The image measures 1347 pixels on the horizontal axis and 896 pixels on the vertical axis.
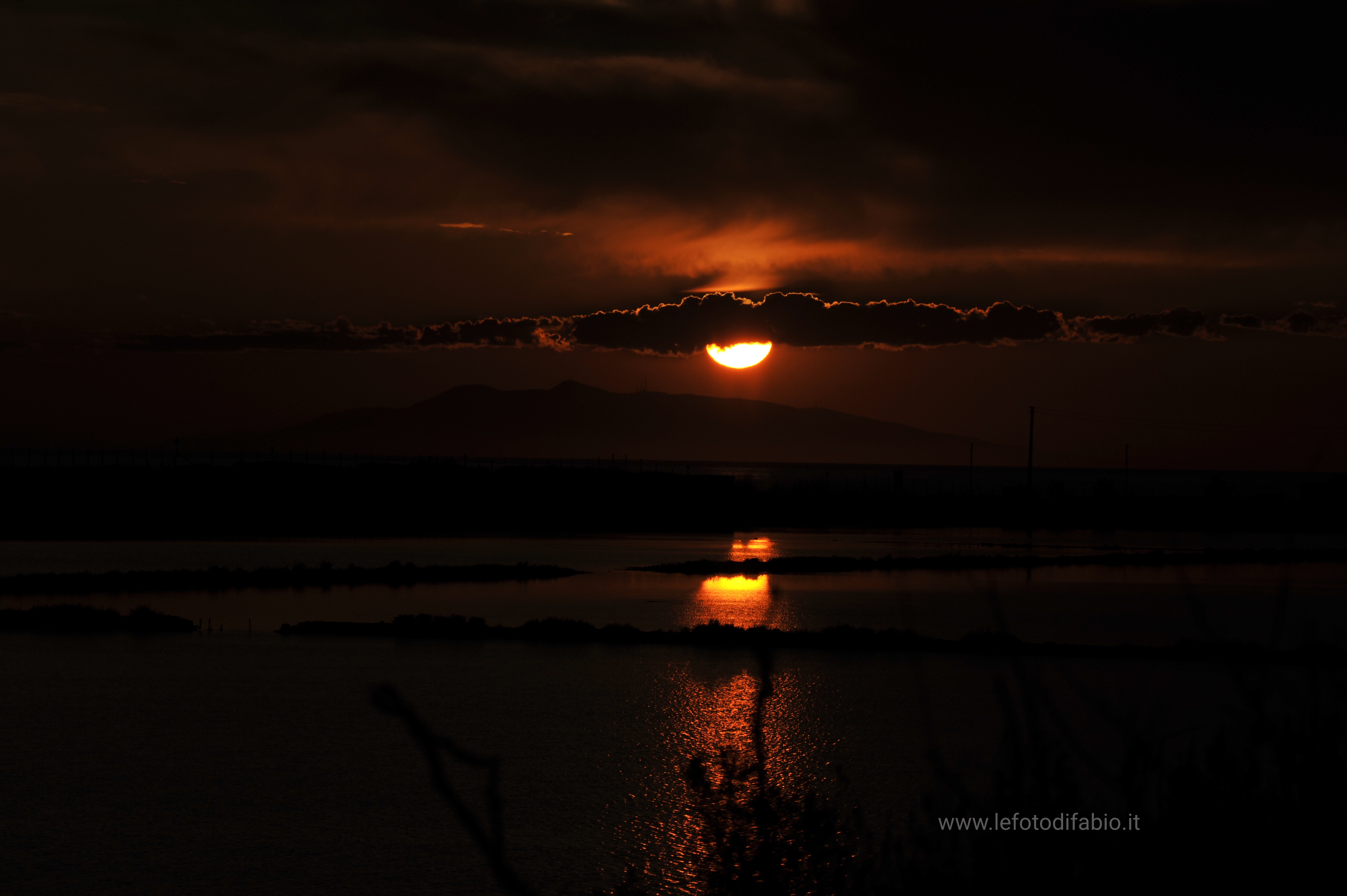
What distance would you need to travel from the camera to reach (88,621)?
2288cm

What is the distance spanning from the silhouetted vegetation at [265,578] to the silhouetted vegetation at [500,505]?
21.8m

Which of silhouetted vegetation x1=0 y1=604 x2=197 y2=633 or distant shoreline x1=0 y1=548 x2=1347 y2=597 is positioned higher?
distant shoreline x1=0 y1=548 x2=1347 y2=597

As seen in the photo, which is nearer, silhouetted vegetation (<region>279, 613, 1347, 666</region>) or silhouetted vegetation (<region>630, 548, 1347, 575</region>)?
silhouetted vegetation (<region>279, 613, 1347, 666</region>)

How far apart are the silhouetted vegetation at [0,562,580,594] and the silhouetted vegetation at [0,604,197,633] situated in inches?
284

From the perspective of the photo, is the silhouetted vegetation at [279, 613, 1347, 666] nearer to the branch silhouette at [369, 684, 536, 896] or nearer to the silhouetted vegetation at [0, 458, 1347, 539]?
the branch silhouette at [369, 684, 536, 896]

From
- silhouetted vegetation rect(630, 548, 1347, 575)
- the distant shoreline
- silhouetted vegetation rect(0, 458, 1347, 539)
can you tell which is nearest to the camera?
the distant shoreline

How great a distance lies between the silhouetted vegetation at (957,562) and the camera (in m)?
41.4

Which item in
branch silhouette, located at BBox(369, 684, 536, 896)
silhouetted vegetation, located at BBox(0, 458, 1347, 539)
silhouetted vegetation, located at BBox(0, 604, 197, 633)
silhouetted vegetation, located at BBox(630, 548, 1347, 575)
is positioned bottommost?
branch silhouette, located at BBox(369, 684, 536, 896)

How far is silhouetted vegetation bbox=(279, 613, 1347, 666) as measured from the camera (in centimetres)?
2042

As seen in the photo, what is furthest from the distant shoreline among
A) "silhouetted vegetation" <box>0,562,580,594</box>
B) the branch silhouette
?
the branch silhouette

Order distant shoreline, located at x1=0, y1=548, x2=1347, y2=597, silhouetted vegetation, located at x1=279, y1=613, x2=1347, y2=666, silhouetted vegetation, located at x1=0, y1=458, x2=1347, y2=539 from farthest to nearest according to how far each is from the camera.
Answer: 1. silhouetted vegetation, located at x1=0, y1=458, x2=1347, y2=539
2. distant shoreline, located at x1=0, y1=548, x2=1347, y2=597
3. silhouetted vegetation, located at x1=279, y1=613, x2=1347, y2=666

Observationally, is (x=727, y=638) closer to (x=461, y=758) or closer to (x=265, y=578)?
(x=265, y=578)

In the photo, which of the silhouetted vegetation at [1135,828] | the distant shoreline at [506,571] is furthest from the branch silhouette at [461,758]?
the distant shoreline at [506,571]

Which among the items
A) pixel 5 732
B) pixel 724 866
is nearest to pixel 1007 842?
pixel 724 866
